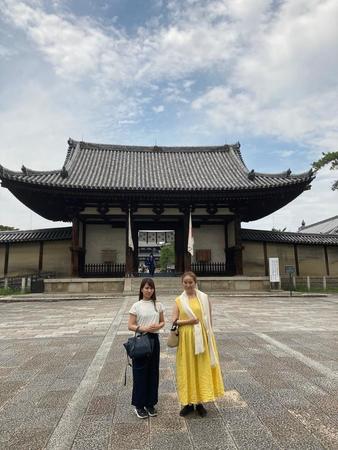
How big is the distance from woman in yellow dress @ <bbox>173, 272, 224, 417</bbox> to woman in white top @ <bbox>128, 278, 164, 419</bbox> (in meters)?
0.22

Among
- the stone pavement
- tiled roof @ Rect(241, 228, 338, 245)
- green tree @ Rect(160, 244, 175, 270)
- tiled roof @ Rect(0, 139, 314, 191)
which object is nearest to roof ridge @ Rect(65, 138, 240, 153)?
tiled roof @ Rect(0, 139, 314, 191)

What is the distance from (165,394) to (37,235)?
1591 centimetres

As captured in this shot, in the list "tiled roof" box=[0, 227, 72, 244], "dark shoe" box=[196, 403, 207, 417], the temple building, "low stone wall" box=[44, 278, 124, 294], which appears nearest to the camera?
"dark shoe" box=[196, 403, 207, 417]

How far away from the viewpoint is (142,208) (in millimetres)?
17141

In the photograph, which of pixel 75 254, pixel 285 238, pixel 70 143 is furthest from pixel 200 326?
pixel 70 143

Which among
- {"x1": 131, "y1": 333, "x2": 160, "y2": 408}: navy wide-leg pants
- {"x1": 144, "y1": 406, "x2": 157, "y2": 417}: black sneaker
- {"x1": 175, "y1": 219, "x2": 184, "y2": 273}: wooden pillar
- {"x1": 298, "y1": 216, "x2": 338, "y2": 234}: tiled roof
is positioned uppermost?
{"x1": 298, "y1": 216, "x2": 338, "y2": 234}: tiled roof

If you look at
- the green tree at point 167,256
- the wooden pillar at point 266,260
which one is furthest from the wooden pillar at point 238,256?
the green tree at point 167,256

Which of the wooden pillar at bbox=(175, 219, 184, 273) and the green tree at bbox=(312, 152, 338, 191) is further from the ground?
the green tree at bbox=(312, 152, 338, 191)

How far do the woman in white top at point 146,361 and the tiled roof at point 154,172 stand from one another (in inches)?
472

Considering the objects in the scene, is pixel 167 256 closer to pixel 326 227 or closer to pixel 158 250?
pixel 158 250

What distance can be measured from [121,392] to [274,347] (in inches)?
124

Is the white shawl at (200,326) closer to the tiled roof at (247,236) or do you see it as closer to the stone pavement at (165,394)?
the stone pavement at (165,394)

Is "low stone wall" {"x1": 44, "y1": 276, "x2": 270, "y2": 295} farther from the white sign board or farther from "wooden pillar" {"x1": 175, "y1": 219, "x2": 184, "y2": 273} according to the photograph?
"wooden pillar" {"x1": 175, "y1": 219, "x2": 184, "y2": 273}

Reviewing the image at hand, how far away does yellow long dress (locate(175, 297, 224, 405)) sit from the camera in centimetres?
297
